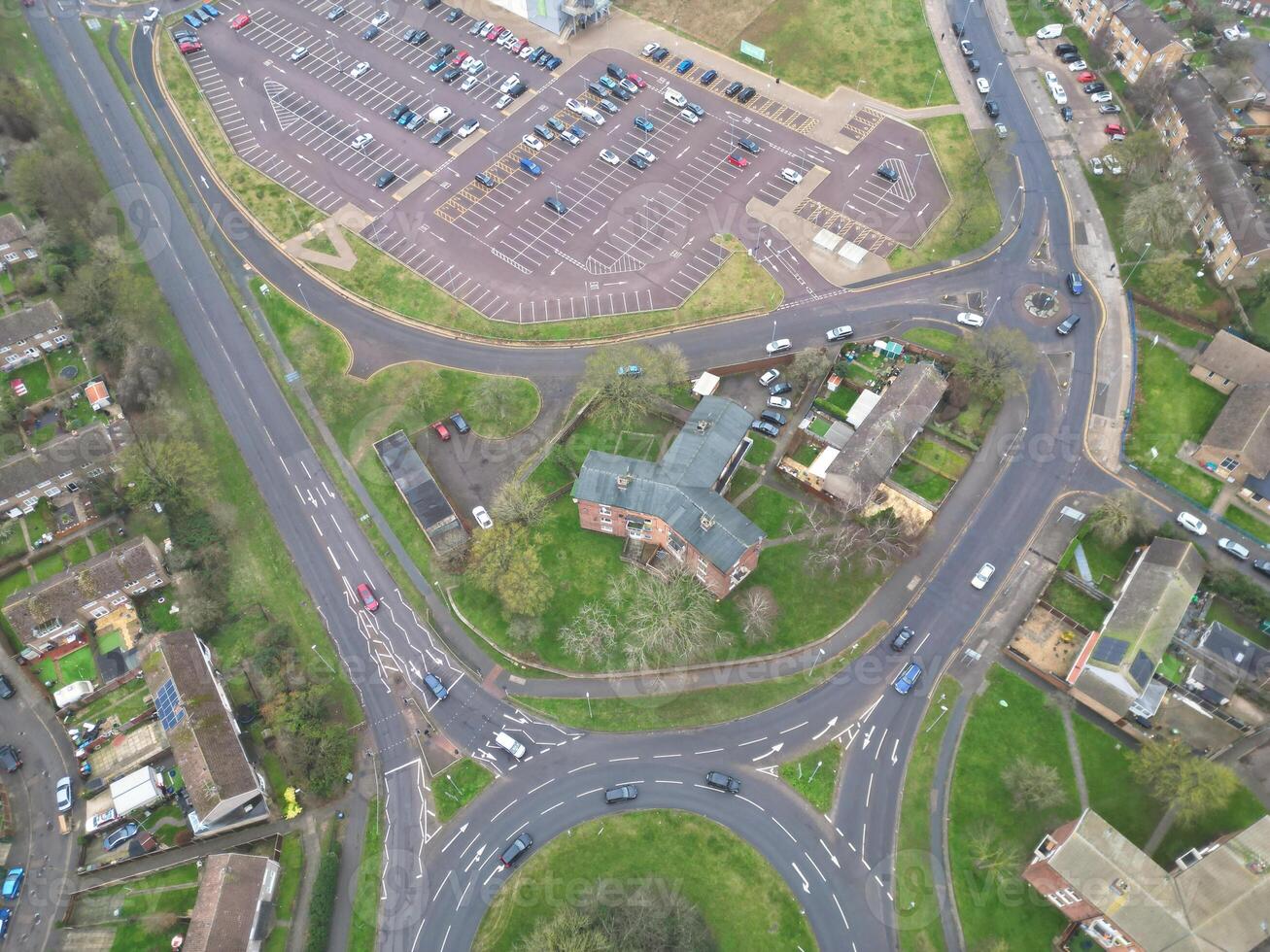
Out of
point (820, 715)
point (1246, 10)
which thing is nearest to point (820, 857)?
point (820, 715)

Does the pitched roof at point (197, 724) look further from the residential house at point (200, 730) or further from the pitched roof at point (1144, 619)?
the pitched roof at point (1144, 619)

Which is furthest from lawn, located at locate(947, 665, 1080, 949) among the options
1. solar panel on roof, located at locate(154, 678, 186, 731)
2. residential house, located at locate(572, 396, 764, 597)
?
solar panel on roof, located at locate(154, 678, 186, 731)

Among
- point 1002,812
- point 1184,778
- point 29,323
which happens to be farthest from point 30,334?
point 1184,778

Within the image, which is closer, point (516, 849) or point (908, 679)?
point (516, 849)

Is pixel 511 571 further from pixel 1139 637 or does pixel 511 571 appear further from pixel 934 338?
pixel 934 338

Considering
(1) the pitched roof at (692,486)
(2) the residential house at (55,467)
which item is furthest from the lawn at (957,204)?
(2) the residential house at (55,467)

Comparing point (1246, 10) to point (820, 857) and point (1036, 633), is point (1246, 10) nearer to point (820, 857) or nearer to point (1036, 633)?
point (1036, 633)
